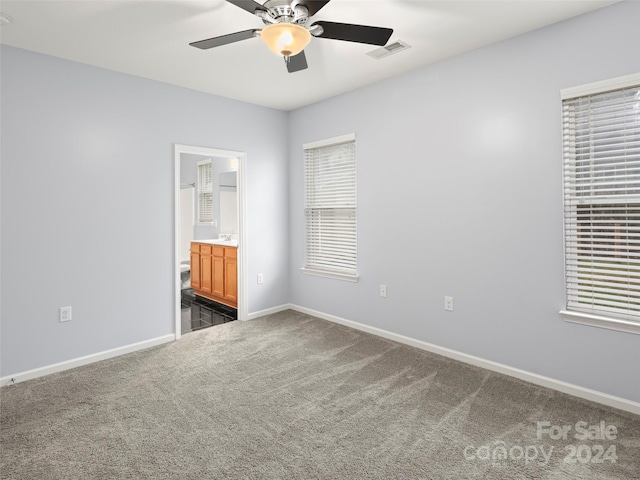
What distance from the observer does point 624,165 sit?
2379 mm

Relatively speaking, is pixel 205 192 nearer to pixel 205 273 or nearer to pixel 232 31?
pixel 205 273

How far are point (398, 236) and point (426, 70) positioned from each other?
5.16ft

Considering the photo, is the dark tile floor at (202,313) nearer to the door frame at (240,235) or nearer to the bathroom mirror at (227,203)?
the door frame at (240,235)

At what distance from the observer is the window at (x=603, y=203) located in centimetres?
235

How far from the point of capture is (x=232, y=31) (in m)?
2.67

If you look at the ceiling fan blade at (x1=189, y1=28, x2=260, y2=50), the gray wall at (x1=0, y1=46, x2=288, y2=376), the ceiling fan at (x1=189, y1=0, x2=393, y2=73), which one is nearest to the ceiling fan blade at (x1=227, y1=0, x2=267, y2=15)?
the ceiling fan at (x1=189, y1=0, x2=393, y2=73)

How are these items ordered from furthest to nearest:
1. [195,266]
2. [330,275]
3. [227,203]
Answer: [227,203] → [195,266] → [330,275]

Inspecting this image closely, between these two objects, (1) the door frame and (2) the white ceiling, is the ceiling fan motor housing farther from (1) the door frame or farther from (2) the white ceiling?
(1) the door frame

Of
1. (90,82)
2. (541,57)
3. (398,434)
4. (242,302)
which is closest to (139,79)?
(90,82)

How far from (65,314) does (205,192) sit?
3.91 metres

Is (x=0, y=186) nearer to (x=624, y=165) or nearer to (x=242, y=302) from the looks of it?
(x=242, y=302)

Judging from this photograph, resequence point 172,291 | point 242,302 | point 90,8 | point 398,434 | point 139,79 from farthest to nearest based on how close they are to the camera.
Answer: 1. point 242,302
2. point 172,291
3. point 139,79
4. point 90,8
5. point 398,434

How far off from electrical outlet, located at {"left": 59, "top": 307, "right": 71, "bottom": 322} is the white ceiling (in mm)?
2128

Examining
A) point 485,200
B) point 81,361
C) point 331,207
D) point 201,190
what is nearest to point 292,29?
point 485,200
